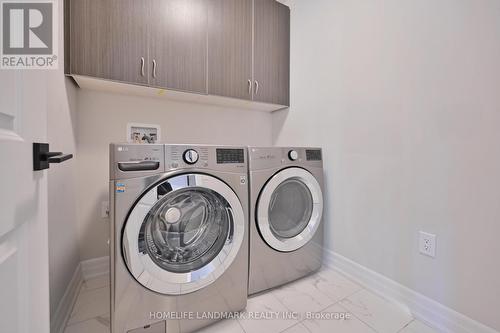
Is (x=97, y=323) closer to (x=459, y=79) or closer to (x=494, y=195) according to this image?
(x=494, y=195)

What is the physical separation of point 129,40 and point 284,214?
4.83ft

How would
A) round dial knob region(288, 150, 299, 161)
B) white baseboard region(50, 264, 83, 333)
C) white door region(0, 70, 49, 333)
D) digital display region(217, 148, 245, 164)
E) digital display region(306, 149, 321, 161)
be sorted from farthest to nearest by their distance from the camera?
digital display region(306, 149, 321, 161)
round dial knob region(288, 150, 299, 161)
digital display region(217, 148, 245, 164)
white baseboard region(50, 264, 83, 333)
white door region(0, 70, 49, 333)

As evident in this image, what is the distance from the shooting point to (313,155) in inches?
58.9

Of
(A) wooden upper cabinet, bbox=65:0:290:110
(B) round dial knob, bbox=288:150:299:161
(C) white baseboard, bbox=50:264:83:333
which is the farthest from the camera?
(B) round dial knob, bbox=288:150:299:161

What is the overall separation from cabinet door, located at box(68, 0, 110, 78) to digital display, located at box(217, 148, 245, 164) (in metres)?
0.87

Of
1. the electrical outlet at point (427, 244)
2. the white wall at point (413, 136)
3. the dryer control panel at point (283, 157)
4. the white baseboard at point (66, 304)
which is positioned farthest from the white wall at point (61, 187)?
the electrical outlet at point (427, 244)

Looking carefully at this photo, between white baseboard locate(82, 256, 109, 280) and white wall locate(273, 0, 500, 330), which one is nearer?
white wall locate(273, 0, 500, 330)

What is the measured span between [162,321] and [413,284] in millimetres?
1324

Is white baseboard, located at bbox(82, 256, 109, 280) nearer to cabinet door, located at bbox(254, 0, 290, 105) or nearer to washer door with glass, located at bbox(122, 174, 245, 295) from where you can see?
washer door with glass, located at bbox(122, 174, 245, 295)

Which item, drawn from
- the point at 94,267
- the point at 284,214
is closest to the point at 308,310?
the point at 284,214

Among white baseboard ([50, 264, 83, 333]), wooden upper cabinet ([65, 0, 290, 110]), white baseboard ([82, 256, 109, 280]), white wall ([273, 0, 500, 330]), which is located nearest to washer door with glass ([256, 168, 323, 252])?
white wall ([273, 0, 500, 330])

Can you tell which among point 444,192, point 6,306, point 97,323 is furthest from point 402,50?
point 97,323

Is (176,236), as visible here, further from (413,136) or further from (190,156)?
(413,136)

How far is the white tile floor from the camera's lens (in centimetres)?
106
